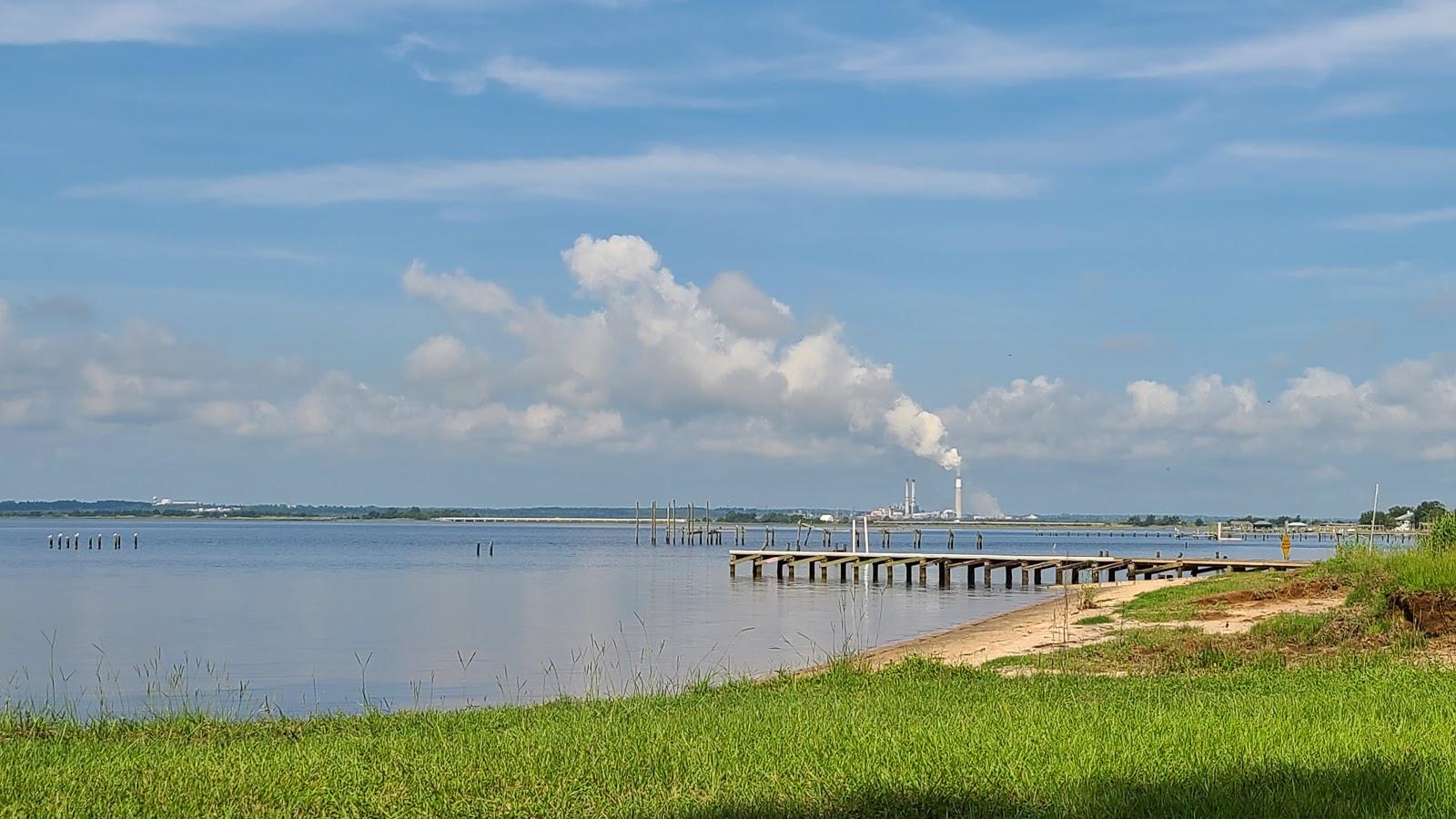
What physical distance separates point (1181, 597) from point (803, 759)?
23.8 meters

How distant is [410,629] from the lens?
37469 millimetres

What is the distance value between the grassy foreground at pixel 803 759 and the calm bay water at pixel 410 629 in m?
6.26

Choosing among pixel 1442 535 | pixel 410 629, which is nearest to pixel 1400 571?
pixel 1442 535

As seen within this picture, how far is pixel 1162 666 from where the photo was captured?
53.0ft

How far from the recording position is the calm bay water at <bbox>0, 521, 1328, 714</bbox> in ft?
79.9

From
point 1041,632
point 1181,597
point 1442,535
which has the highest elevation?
point 1442,535

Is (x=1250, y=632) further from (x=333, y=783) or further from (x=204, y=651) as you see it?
(x=204, y=651)

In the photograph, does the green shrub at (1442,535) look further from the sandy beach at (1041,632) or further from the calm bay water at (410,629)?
the calm bay water at (410,629)

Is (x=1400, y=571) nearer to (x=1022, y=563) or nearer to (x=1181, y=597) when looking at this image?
(x=1181, y=597)

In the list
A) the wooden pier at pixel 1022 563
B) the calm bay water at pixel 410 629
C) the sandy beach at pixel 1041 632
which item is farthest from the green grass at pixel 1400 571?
the wooden pier at pixel 1022 563

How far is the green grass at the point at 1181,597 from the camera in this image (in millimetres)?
26078

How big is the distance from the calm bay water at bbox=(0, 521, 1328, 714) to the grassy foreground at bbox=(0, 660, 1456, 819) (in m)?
6.26

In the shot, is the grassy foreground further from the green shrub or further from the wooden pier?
the wooden pier

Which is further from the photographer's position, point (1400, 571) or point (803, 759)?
point (1400, 571)
